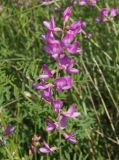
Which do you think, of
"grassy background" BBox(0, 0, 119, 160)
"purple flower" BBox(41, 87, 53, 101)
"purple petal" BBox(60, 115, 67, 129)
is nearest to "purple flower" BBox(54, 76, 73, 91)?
"purple flower" BBox(41, 87, 53, 101)

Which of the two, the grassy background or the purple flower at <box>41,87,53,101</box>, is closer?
the purple flower at <box>41,87,53,101</box>

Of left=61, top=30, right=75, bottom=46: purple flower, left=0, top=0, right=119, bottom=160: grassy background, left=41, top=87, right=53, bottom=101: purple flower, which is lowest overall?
left=0, top=0, right=119, bottom=160: grassy background

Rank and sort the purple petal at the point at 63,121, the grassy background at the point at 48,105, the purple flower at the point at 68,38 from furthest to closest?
the grassy background at the point at 48,105 → the purple petal at the point at 63,121 → the purple flower at the point at 68,38

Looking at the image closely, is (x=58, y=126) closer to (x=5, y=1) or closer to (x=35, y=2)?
(x=5, y=1)

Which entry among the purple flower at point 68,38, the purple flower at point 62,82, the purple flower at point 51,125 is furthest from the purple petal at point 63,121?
the purple flower at point 68,38

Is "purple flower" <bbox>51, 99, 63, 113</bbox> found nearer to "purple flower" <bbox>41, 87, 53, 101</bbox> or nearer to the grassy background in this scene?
"purple flower" <bbox>41, 87, 53, 101</bbox>

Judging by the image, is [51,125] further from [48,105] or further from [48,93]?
[48,105]

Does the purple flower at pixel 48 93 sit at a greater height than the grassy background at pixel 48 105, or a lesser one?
greater

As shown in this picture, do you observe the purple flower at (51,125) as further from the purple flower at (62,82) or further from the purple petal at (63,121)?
the purple flower at (62,82)

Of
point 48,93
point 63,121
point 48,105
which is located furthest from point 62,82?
point 48,105
